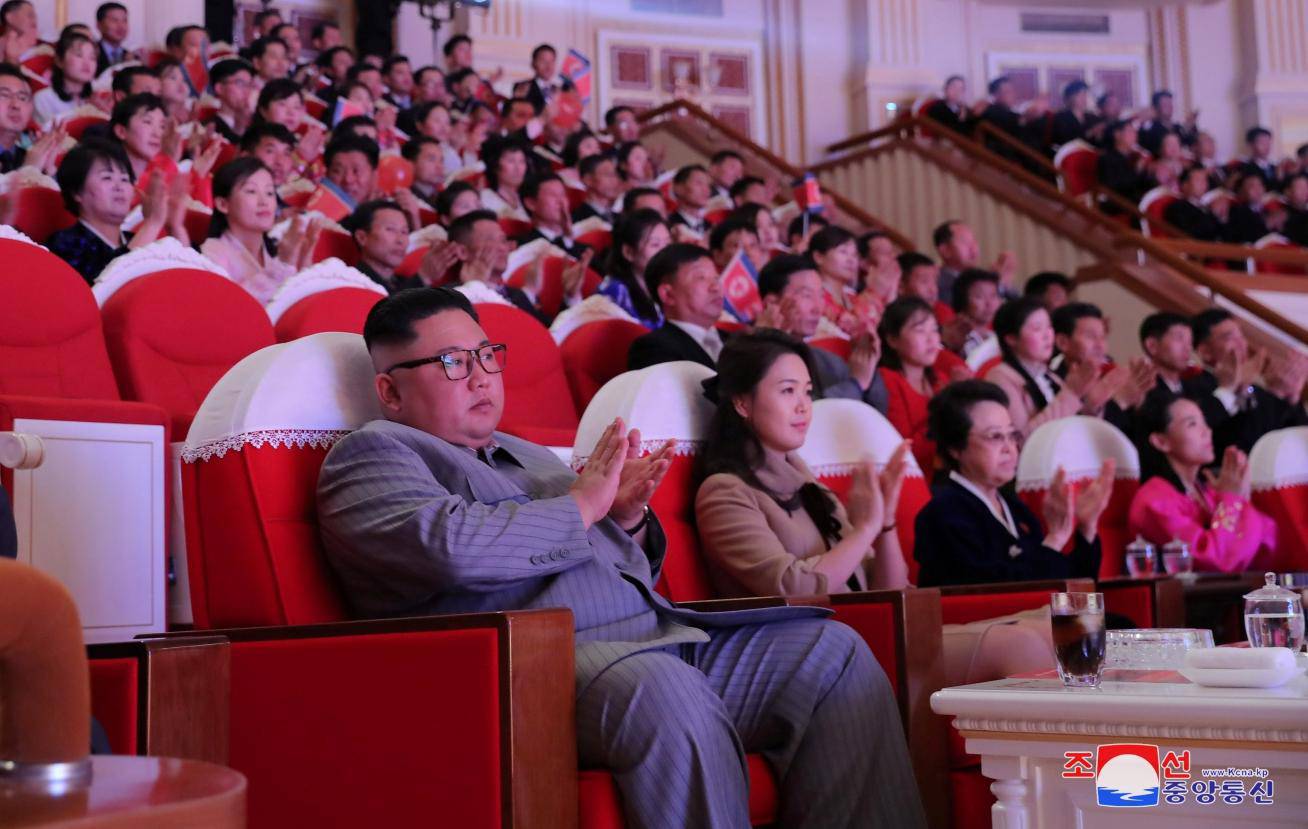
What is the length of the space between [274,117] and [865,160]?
4.51 m

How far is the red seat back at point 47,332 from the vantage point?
206cm

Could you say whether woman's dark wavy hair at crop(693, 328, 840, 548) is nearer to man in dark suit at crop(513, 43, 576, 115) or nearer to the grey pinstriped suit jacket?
the grey pinstriped suit jacket

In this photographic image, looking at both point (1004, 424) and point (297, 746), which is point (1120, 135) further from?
point (297, 746)

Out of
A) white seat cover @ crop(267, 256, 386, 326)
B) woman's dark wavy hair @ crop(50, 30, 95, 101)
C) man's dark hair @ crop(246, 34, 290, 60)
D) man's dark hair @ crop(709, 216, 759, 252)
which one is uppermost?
man's dark hair @ crop(246, 34, 290, 60)

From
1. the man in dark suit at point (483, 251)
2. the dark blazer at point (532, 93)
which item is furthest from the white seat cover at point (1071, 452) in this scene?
the dark blazer at point (532, 93)

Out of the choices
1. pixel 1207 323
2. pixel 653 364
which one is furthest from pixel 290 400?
pixel 1207 323

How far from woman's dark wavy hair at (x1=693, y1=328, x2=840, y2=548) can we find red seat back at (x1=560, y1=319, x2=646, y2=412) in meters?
0.74

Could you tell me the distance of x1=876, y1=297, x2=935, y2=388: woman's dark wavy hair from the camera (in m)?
3.63

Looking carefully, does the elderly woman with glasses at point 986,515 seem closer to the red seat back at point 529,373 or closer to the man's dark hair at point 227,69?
the red seat back at point 529,373

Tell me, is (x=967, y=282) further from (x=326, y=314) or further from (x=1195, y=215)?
(x=1195, y=215)

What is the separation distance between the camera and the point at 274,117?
525cm

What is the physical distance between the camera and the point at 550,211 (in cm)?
516

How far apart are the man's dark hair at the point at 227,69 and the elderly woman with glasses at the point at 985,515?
3.94m

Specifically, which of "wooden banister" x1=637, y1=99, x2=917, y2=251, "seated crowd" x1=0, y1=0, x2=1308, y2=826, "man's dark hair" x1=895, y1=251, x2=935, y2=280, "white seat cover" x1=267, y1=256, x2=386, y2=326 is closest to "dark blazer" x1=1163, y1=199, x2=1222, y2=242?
"wooden banister" x1=637, y1=99, x2=917, y2=251
